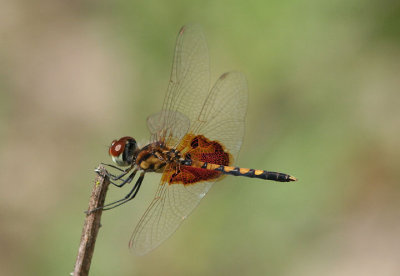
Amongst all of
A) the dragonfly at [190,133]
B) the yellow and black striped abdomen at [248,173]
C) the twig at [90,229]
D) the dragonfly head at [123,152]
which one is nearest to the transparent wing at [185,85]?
the dragonfly at [190,133]

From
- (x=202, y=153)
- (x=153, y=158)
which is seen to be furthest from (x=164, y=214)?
(x=202, y=153)

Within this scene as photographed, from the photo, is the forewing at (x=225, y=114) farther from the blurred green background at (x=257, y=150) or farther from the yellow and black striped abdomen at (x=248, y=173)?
the blurred green background at (x=257, y=150)

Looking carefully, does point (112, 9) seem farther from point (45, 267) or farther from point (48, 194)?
point (45, 267)

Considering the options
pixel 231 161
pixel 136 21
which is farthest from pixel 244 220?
pixel 136 21

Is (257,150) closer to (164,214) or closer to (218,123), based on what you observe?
(218,123)

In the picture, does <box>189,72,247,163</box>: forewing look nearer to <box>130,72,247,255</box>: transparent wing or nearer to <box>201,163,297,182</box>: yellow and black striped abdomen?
<box>130,72,247,255</box>: transparent wing

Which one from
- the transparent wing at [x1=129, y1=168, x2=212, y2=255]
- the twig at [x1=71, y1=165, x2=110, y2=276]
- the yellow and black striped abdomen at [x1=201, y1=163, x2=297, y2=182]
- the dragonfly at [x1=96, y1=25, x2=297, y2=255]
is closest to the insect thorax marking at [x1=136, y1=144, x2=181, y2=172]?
the dragonfly at [x1=96, y1=25, x2=297, y2=255]
